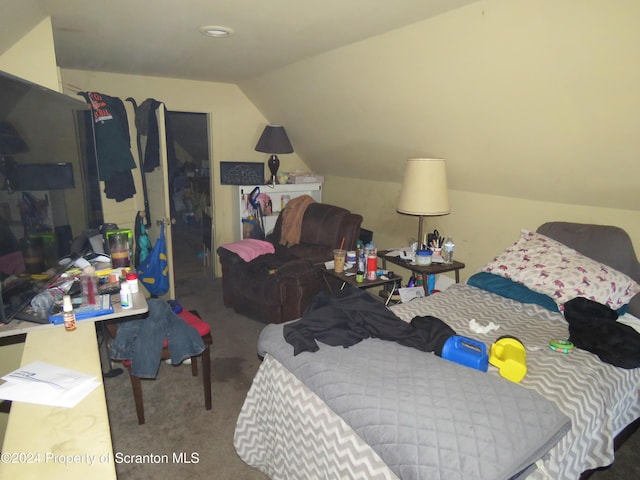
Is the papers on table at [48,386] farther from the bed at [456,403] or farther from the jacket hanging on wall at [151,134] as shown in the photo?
the jacket hanging on wall at [151,134]

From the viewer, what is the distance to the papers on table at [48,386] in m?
1.19

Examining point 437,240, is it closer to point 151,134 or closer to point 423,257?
point 423,257

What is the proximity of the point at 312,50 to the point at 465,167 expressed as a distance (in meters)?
1.43

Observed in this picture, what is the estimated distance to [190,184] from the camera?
6.10 meters

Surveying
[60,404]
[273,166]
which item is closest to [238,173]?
[273,166]

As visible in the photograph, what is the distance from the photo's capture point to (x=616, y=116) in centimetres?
191

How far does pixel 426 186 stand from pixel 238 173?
2360 millimetres

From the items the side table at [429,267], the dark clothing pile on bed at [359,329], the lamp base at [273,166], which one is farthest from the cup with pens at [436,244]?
the lamp base at [273,166]

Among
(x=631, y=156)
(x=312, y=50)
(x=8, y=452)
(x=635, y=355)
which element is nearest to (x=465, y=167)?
(x=631, y=156)

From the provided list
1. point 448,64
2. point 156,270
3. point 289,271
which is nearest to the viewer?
point 448,64

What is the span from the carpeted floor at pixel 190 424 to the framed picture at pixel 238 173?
1936mm

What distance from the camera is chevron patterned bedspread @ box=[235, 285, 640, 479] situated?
1222mm

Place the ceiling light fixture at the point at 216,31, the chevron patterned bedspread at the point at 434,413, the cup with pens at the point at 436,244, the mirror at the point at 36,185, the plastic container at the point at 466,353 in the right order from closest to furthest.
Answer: the chevron patterned bedspread at the point at 434,413 → the mirror at the point at 36,185 → the plastic container at the point at 466,353 → the ceiling light fixture at the point at 216,31 → the cup with pens at the point at 436,244

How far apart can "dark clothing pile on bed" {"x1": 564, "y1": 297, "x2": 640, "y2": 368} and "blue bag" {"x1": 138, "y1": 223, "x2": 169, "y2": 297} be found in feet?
10.4
